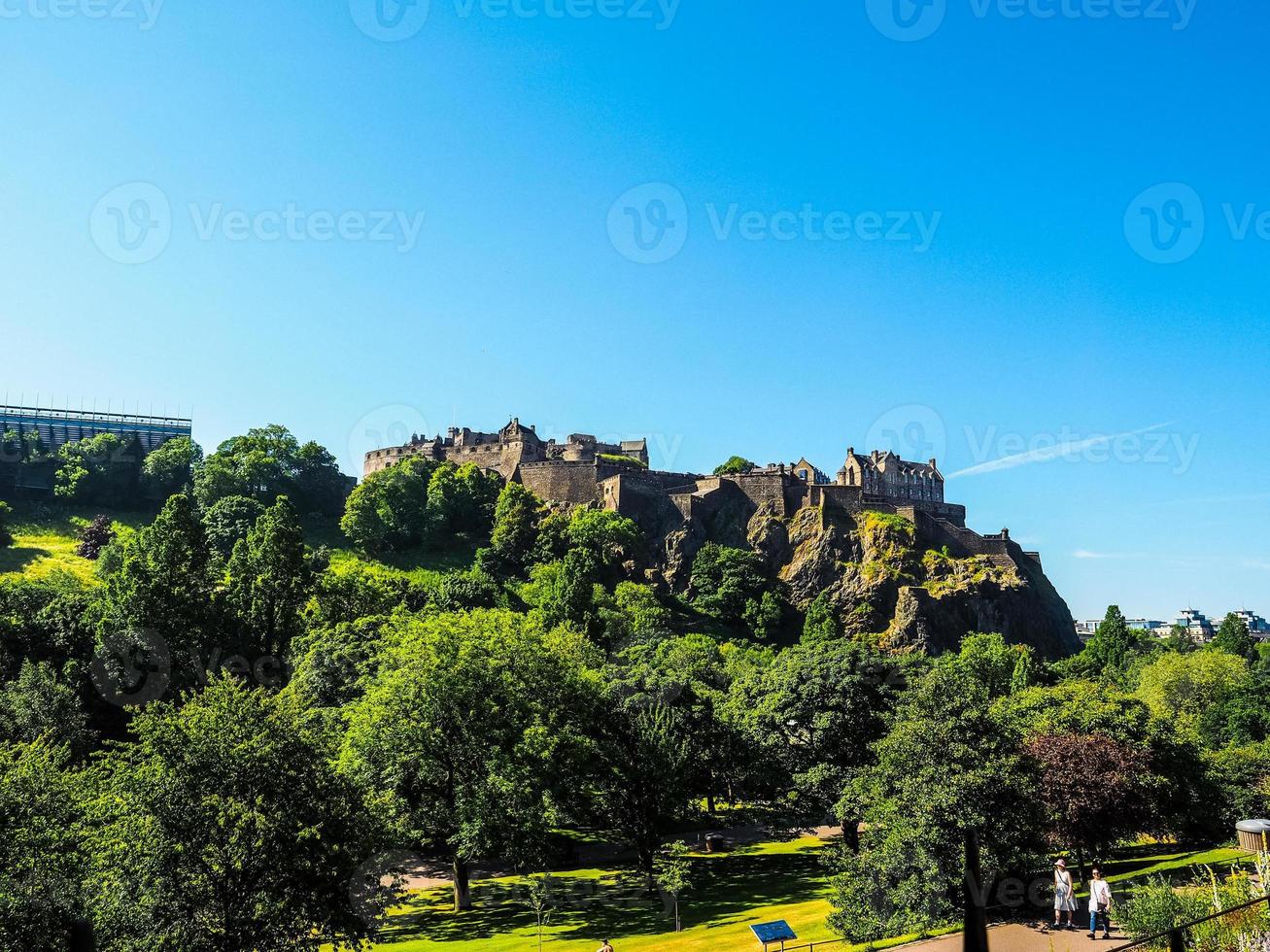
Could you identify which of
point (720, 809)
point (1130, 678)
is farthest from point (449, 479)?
point (1130, 678)

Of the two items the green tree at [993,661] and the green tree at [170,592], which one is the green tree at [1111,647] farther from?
the green tree at [170,592]

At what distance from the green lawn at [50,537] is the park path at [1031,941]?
241 feet

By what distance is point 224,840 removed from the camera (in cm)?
2002

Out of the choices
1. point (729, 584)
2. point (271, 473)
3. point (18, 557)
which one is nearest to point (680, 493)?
point (729, 584)

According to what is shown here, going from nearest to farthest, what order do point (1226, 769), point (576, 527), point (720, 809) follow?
point (1226, 769) < point (720, 809) < point (576, 527)

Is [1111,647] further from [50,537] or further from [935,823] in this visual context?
[50,537]

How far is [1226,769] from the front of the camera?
132 ft

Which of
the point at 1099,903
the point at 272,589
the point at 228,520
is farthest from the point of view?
the point at 228,520

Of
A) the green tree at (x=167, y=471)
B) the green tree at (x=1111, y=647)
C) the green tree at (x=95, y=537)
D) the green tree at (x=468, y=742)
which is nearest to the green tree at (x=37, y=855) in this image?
the green tree at (x=468, y=742)

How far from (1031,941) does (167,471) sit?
329 ft

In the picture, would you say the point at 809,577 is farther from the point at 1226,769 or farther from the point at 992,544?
the point at 1226,769

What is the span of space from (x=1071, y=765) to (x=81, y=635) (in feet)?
173

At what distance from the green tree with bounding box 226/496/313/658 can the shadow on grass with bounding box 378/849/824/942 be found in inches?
1163

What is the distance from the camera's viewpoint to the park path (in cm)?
1803
